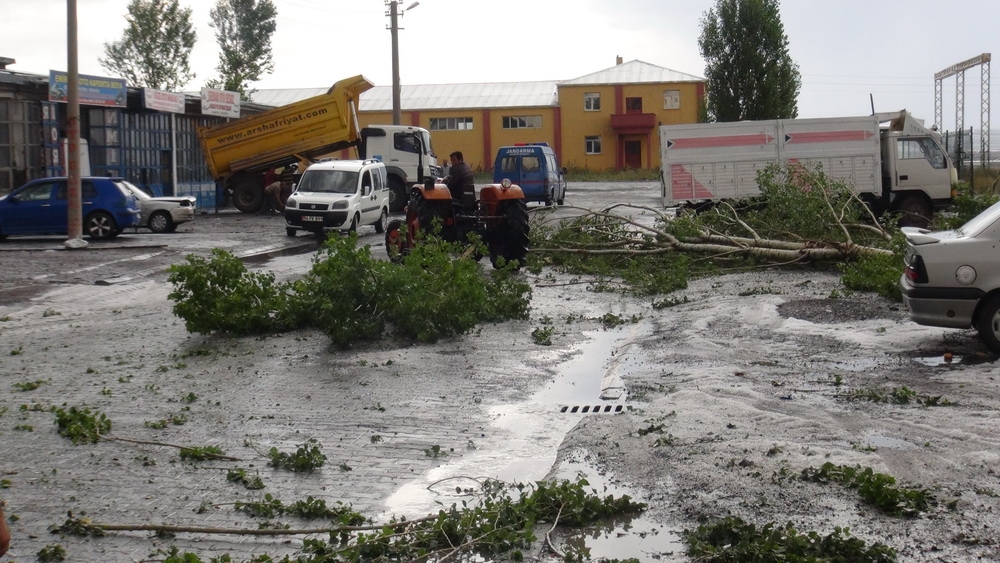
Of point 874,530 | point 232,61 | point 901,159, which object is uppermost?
point 232,61

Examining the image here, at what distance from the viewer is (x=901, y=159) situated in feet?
85.9

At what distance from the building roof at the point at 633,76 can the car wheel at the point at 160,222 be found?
164 ft

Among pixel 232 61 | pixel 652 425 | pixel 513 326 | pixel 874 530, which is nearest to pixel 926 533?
pixel 874 530

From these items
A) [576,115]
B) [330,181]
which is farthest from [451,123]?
[330,181]

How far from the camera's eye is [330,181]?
26.9 metres

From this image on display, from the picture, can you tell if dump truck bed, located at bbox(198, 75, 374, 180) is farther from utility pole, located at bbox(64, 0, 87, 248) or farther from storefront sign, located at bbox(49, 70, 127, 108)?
utility pole, located at bbox(64, 0, 87, 248)

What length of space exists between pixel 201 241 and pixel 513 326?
47.8 ft

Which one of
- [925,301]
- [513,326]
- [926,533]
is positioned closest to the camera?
[926,533]

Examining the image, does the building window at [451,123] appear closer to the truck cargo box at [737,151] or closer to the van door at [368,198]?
the van door at [368,198]

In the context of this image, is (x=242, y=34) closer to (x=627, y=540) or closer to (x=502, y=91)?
(x=502, y=91)

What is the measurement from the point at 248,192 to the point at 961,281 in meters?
29.8

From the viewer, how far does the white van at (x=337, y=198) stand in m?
25.9

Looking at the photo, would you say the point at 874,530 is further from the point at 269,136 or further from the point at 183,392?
the point at 269,136

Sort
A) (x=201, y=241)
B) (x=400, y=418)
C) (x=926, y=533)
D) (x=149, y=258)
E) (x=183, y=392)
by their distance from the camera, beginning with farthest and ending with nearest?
(x=201, y=241) < (x=149, y=258) < (x=183, y=392) < (x=400, y=418) < (x=926, y=533)
